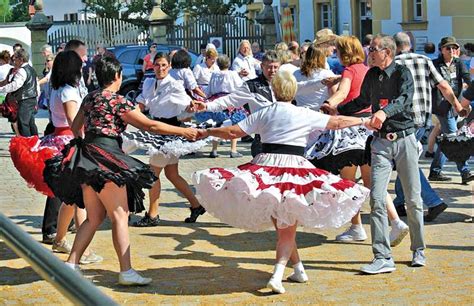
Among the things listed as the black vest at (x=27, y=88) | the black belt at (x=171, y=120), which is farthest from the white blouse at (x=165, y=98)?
the black vest at (x=27, y=88)

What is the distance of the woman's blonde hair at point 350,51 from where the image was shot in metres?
9.42

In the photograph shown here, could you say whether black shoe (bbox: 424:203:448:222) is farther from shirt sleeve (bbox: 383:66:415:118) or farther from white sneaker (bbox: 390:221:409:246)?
shirt sleeve (bbox: 383:66:415:118)

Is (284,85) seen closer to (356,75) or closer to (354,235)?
(356,75)

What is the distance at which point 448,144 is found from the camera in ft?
35.5

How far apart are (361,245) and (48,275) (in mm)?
6875

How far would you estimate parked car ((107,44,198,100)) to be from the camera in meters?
29.5

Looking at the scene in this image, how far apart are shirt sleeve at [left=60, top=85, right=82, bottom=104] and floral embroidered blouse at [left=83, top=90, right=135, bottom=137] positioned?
1127 mm

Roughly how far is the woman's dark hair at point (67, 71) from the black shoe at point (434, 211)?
3.90 meters

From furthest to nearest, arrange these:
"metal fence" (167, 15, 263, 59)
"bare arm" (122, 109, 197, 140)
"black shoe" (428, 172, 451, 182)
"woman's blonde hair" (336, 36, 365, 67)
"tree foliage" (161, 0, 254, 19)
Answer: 1. "tree foliage" (161, 0, 254, 19)
2. "metal fence" (167, 15, 263, 59)
3. "black shoe" (428, 172, 451, 182)
4. "woman's blonde hair" (336, 36, 365, 67)
5. "bare arm" (122, 109, 197, 140)

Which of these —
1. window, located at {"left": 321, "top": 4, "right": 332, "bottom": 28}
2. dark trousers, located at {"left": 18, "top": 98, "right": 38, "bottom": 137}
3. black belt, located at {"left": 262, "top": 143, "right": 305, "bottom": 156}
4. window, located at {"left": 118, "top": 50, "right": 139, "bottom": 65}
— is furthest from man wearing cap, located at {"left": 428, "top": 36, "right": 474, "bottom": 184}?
window, located at {"left": 321, "top": 4, "right": 332, "bottom": 28}

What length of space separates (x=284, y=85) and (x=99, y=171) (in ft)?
5.02

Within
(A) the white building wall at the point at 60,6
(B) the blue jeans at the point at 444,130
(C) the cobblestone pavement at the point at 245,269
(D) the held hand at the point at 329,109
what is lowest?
(C) the cobblestone pavement at the point at 245,269

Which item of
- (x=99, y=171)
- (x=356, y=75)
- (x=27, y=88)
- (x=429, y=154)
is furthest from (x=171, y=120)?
(x=27, y=88)

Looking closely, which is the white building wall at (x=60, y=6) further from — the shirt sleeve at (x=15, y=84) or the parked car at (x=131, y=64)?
the shirt sleeve at (x=15, y=84)
